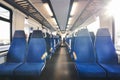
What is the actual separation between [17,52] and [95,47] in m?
1.81

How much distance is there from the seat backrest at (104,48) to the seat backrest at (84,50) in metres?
0.15

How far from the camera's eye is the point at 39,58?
3.40 m

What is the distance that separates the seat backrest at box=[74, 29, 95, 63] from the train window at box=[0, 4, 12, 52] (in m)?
2.20

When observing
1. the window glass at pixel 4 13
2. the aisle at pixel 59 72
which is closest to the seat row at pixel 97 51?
the aisle at pixel 59 72

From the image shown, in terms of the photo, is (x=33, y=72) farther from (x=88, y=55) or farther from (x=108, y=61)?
(x=108, y=61)

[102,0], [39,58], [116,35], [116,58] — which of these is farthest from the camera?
[102,0]

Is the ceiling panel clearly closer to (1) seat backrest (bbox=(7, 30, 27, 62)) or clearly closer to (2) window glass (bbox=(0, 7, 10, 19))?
(2) window glass (bbox=(0, 7, 10, 19))

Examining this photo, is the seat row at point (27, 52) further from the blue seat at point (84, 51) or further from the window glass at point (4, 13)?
the window glass at point (4, 13)

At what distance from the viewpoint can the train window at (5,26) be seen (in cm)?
432

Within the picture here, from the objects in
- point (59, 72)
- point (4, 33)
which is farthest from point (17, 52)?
point (4, 33)

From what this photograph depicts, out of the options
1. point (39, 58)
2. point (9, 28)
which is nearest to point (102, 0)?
point (39, 58)

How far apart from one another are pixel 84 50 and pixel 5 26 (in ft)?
9.19

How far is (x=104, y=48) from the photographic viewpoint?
10.4 feet

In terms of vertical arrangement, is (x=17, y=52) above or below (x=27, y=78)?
above
